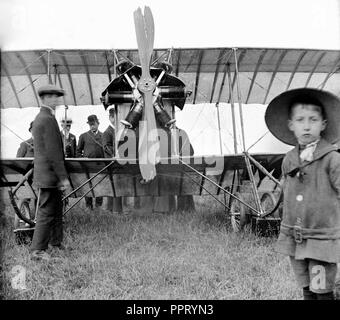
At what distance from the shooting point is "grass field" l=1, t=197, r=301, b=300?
8.99 ft

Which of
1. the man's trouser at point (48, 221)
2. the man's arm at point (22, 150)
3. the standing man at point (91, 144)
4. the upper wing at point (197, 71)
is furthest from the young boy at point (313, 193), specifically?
the standing man at point (91, 144)

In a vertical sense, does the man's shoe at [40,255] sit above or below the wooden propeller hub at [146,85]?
below

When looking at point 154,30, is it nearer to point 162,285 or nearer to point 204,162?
point 204,162

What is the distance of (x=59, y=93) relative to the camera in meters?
3.78

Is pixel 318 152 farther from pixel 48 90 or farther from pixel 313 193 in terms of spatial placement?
pixel 48 90

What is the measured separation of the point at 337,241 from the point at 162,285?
1400 mm

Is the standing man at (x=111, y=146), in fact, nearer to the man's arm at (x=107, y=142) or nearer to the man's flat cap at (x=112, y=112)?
the man's arm at (x=107, y=142)

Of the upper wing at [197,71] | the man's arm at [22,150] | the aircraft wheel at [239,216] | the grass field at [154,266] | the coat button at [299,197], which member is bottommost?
the grass field at [154,266]

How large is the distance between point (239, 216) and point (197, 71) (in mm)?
3672

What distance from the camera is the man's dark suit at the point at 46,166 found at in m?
3.67

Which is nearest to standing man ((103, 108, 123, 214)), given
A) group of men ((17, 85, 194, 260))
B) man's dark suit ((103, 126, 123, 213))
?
man's dark suit ((103, 126, 123, 213))

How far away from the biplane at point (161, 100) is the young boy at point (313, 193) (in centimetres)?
214

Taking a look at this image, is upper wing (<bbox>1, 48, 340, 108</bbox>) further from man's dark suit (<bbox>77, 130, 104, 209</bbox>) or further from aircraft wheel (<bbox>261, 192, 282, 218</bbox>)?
aircraft wheel (<bbox>261, 192, 282, 218</bbox>)
